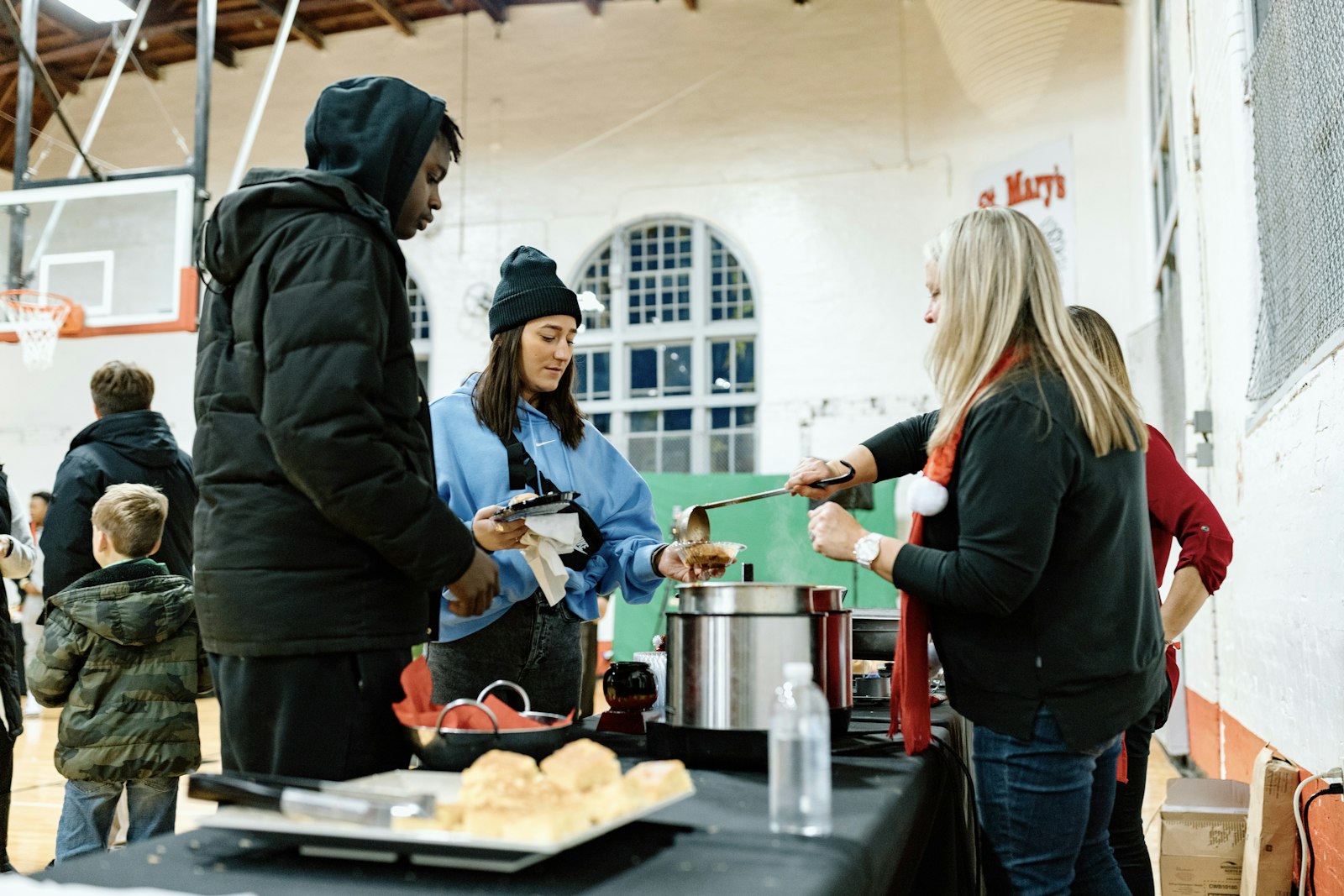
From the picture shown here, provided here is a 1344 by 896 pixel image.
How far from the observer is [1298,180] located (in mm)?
2453

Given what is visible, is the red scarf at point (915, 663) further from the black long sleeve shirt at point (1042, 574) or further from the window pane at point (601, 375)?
the window pane at point (601, 375)

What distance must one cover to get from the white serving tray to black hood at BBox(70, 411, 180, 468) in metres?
2.45

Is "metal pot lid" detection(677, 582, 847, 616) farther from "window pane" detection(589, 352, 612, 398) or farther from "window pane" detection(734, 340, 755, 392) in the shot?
"window pane" detection(589, 352, 612, 398)

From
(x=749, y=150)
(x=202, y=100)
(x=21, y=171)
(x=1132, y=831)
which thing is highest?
(x=749, y=150)

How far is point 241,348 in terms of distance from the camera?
4.13ft

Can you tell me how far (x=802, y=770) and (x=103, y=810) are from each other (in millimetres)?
2381

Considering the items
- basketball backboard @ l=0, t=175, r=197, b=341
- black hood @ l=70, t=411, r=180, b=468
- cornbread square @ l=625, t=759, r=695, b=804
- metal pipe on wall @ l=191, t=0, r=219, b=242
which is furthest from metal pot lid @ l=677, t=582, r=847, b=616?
metal pipe on wall @ l=191, t=0, r=219, b=242

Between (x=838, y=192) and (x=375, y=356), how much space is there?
881 centimetres

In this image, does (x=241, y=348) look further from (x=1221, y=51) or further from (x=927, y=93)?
(x=927, y=93)

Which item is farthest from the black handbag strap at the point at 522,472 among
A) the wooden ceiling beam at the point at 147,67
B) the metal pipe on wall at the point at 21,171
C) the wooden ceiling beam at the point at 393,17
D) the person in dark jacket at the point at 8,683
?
the wooden ceiling beam at the point at 147,67

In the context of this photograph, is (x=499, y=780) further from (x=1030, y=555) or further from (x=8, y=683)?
(x=8, y=683)

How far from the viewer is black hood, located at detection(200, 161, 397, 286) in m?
1.26

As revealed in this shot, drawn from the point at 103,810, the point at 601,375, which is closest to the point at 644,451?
the point at 601,375

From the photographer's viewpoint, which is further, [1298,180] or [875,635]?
[1298,180]
